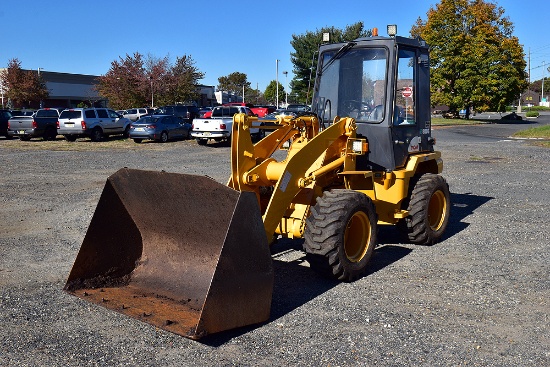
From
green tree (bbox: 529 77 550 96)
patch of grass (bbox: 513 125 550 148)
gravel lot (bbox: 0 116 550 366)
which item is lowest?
gravel lot (bbox: 0 116 550 366)

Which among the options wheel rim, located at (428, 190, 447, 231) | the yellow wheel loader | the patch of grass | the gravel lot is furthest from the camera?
the patch of grass

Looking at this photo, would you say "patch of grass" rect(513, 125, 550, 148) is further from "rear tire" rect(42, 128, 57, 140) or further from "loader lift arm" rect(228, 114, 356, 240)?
"rear tire" rect(42, 128, 57, 140)

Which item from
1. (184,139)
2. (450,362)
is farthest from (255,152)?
(184,139)

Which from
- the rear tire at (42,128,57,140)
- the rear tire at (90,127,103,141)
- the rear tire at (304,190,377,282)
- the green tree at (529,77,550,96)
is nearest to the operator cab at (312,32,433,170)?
the rear tire at (304,190,377,282)

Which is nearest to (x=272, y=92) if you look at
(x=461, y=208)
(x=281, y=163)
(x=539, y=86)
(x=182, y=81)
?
(x=182, y=81)

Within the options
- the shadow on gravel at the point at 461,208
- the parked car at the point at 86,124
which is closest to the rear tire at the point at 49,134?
the parked car at the point at 86,124

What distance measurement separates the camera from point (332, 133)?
6.77 metres

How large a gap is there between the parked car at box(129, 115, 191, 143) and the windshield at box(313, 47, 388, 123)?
69.6 ft

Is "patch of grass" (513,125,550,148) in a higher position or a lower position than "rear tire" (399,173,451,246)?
higher

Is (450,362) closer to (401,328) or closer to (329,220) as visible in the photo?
(401,328)

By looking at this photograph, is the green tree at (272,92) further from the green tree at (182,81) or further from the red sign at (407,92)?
the red sign at (407,92)

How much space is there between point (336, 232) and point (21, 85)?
192ft

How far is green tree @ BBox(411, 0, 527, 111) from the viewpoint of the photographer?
5019cm

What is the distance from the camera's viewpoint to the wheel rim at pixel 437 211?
8.40 metres
